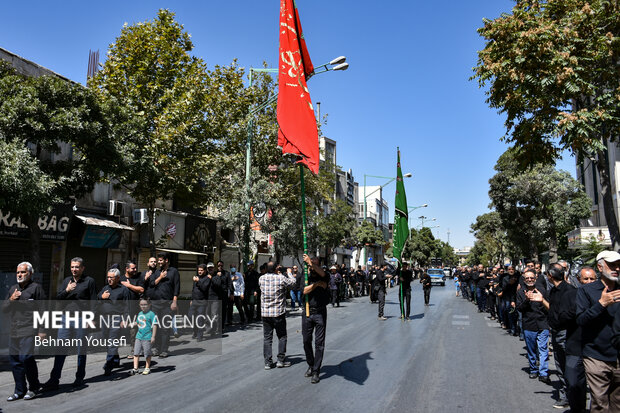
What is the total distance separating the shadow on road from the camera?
304 inches

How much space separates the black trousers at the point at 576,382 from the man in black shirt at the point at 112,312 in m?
6.84

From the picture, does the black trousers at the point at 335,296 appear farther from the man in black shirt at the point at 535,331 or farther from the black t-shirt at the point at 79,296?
the black t-shirt at the point at 79,296

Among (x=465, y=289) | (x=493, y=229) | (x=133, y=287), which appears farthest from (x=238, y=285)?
(x=493, y=229)

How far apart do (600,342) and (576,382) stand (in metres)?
0.72

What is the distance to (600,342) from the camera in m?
4.68

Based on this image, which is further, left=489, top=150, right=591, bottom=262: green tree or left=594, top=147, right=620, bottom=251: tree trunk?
left=489, top=150, right=591, bottom=262: green tree

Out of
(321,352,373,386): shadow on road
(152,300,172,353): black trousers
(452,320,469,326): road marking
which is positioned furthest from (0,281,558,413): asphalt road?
(452,320,469,326): road marking

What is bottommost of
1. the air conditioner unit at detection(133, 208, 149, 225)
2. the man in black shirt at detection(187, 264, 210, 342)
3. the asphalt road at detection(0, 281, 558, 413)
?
the asphalt road at detection(0, 281, 558, 413)

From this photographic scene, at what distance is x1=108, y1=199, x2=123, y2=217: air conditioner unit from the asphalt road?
9.04 meters

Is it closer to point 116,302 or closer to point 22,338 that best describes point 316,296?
point 116,302

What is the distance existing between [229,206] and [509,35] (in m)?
12.8

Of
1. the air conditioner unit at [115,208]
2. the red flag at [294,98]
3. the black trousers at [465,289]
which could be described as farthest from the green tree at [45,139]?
the black trousers at [465,289]

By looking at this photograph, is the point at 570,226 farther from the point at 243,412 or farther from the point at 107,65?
the point at 243,412

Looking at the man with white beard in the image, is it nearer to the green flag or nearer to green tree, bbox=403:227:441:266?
the green flag
